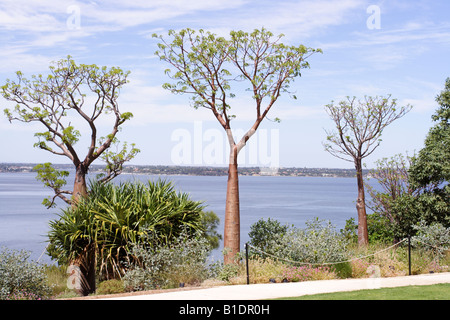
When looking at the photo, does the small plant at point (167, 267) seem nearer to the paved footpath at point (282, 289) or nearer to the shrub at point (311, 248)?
the paved footpath at point (282, 289)

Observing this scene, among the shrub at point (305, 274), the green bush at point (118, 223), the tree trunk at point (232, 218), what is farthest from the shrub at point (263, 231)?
the shrub at point (305, 274)

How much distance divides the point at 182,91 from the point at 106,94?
32.9 feet

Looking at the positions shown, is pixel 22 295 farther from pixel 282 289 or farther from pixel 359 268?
pixel 359 268

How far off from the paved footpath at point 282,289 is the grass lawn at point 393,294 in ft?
1.69

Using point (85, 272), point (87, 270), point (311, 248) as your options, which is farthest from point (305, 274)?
point (85, 272)

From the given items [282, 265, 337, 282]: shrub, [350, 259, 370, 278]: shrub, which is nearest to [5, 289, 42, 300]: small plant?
[282, 265, 337, 282]: shrub

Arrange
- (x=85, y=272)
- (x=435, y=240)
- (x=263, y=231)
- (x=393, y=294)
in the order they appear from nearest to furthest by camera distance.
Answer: (x=393, y=294)
(x=85, y=272)
(x=435, y=240)
(x=263, y=231)

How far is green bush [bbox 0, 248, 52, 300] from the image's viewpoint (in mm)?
12758

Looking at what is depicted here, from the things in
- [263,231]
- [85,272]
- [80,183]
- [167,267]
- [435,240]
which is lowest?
[85,272]

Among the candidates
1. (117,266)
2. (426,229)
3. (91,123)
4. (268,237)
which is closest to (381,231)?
(426,229)

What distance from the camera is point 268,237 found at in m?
17.9

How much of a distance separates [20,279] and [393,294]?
30.1ft

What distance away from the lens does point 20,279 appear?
13.0m
